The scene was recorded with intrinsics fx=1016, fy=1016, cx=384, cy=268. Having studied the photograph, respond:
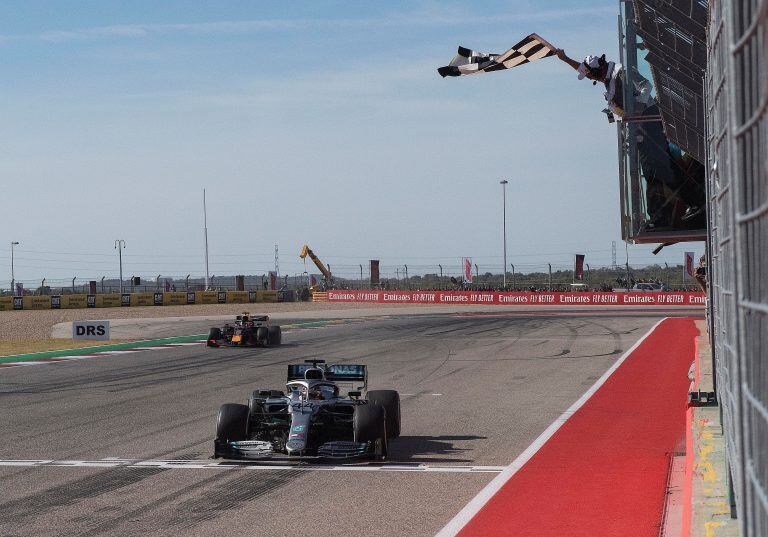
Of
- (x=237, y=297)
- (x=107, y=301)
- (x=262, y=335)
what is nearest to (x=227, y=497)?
(x=262, y=335)

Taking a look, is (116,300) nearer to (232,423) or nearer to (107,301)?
(107,301)

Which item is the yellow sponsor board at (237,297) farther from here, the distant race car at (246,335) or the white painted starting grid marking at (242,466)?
the white painted starting grid marking at (242,466)

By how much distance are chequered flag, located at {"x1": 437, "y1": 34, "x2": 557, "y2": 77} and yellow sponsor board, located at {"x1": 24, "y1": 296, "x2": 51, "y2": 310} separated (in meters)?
50.0

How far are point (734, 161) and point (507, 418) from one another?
10.4 meters

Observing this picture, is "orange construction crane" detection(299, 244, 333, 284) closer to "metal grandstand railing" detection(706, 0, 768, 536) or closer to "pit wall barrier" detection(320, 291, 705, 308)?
"pit wall barrier" detection(320, 291, 705, 308)

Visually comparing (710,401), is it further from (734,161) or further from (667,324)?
(667,324)

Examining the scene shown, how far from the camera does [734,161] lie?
2.88 m

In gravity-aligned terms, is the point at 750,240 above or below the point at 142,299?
above

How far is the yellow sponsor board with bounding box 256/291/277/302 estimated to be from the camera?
68500mm

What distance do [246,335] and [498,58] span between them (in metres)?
13.7

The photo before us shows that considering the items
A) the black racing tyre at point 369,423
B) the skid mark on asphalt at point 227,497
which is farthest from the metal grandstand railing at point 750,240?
the black racing tyre at point 369,423

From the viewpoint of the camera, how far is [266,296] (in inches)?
2726

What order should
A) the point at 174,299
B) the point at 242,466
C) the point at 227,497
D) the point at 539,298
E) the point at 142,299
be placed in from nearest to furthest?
the point at 227,497
the point at 242,466
the point at 539,298
the point at 142,299
the point at 174,299

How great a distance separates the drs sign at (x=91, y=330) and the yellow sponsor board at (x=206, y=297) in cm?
3616
